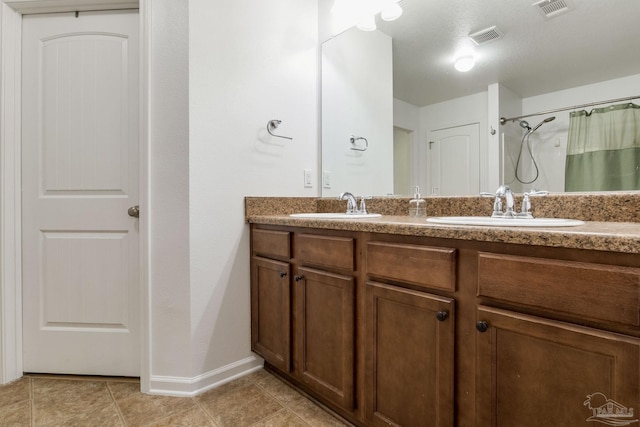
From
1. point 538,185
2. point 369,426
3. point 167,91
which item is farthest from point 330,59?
point 369,426

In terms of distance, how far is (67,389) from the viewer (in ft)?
5.32

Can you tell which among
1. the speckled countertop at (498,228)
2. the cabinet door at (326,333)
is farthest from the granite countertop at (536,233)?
the cabinet door at (326,333)

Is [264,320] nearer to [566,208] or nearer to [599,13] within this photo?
[566,208]

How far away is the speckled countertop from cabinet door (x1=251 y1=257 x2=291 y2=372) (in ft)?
0.81

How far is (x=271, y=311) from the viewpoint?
1.67 meters

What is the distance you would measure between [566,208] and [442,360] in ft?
2.52

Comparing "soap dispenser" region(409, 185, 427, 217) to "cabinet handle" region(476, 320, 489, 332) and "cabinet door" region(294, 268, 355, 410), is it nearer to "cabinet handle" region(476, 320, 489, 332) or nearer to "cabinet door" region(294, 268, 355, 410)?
"cabinet door" region(294, 268, 355, 410)

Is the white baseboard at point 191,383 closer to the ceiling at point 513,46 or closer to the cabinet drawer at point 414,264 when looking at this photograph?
the cabinet drawer at point 414,264

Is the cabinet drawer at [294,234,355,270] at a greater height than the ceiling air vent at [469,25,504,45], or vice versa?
the ceiling air vent at [469,25,504,45]

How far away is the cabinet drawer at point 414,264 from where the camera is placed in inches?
37.3

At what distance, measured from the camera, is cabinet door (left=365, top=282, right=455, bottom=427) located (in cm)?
96

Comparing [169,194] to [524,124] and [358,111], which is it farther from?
[524,124]

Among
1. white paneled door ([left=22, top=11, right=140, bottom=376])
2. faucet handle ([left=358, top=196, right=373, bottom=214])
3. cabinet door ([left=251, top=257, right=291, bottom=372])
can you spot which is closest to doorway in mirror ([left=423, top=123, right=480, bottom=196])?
faucet handle ([left=358, top=196, right=373, bottom=214])

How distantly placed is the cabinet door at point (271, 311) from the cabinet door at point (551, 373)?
90cm
